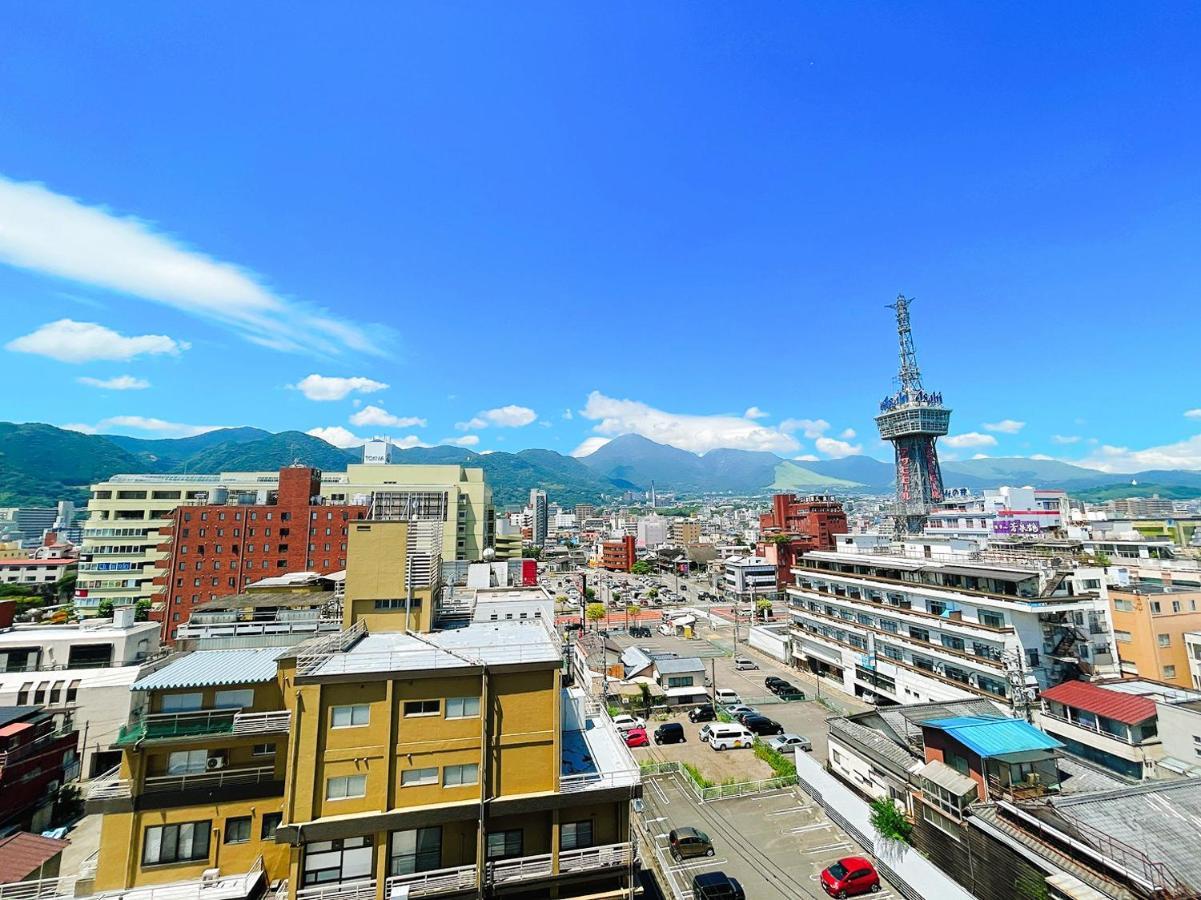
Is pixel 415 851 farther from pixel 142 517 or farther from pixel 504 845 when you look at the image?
pixel 142 517

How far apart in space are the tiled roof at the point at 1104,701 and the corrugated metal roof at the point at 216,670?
1344 inches

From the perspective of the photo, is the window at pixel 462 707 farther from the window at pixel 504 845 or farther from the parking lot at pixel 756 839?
the parking lot at pixel 756 839

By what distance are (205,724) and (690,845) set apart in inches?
753

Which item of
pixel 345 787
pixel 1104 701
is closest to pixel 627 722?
pixel 1104 701

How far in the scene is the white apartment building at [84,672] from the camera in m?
31.6

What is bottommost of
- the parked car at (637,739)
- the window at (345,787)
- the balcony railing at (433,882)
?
the parked car at (637,739)

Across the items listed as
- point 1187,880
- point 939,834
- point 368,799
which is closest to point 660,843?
point 939,834

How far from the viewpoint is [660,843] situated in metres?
23.8

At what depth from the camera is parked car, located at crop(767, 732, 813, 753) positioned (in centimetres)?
3400

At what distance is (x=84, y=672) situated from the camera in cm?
3353

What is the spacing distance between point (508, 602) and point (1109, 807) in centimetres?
3349

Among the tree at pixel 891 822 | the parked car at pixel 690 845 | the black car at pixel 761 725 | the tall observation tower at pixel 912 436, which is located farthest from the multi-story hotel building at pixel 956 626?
the tall observation tower at pixel 912 436

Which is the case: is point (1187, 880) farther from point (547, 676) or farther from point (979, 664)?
point (979, 664)

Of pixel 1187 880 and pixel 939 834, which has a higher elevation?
pixel 1187 880
